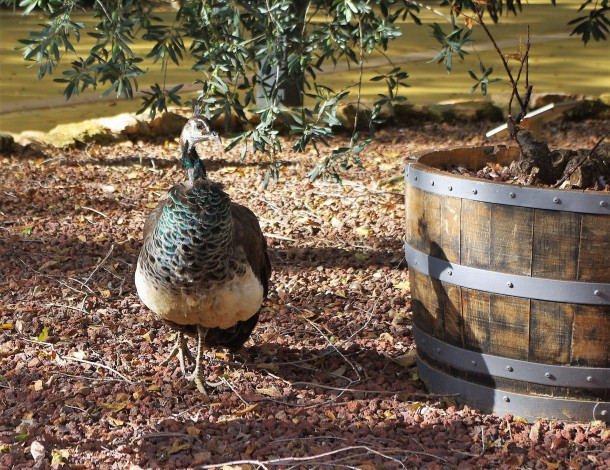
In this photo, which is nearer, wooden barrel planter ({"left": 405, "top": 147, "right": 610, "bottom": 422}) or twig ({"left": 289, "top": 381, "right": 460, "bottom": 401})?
wooden barrel planter ({"left": 405, "top": 147, "right": 610, "bottom": 422})

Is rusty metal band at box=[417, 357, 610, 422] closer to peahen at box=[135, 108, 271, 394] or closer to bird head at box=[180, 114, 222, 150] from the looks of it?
peahen at box=[135, 108, 271, 394]

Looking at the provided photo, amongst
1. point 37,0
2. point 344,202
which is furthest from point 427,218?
point 344,202

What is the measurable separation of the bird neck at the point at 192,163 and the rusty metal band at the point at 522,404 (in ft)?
4.25

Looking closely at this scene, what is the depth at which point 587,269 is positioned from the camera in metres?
3.11

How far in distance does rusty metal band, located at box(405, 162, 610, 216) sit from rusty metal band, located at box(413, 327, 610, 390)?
2.00 feet

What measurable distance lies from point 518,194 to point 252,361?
1612 mm

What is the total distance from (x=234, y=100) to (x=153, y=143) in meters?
4.01

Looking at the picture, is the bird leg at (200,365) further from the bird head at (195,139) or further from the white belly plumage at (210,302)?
the bird head at (195,139)

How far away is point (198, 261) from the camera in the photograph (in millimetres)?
3537

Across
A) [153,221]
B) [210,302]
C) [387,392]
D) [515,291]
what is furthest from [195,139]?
[515,291]

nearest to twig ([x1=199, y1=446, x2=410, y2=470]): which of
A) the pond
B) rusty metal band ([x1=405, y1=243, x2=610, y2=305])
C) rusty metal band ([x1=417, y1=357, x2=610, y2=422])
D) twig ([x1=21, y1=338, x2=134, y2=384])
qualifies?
rusty metal band ([x1=417, y1=357, x2=610, y2=422])

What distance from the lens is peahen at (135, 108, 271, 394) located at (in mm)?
3529

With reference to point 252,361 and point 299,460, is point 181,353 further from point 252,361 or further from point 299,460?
point 299,460

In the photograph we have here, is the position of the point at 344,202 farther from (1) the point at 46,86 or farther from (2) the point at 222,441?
(1) the point at 46,86
